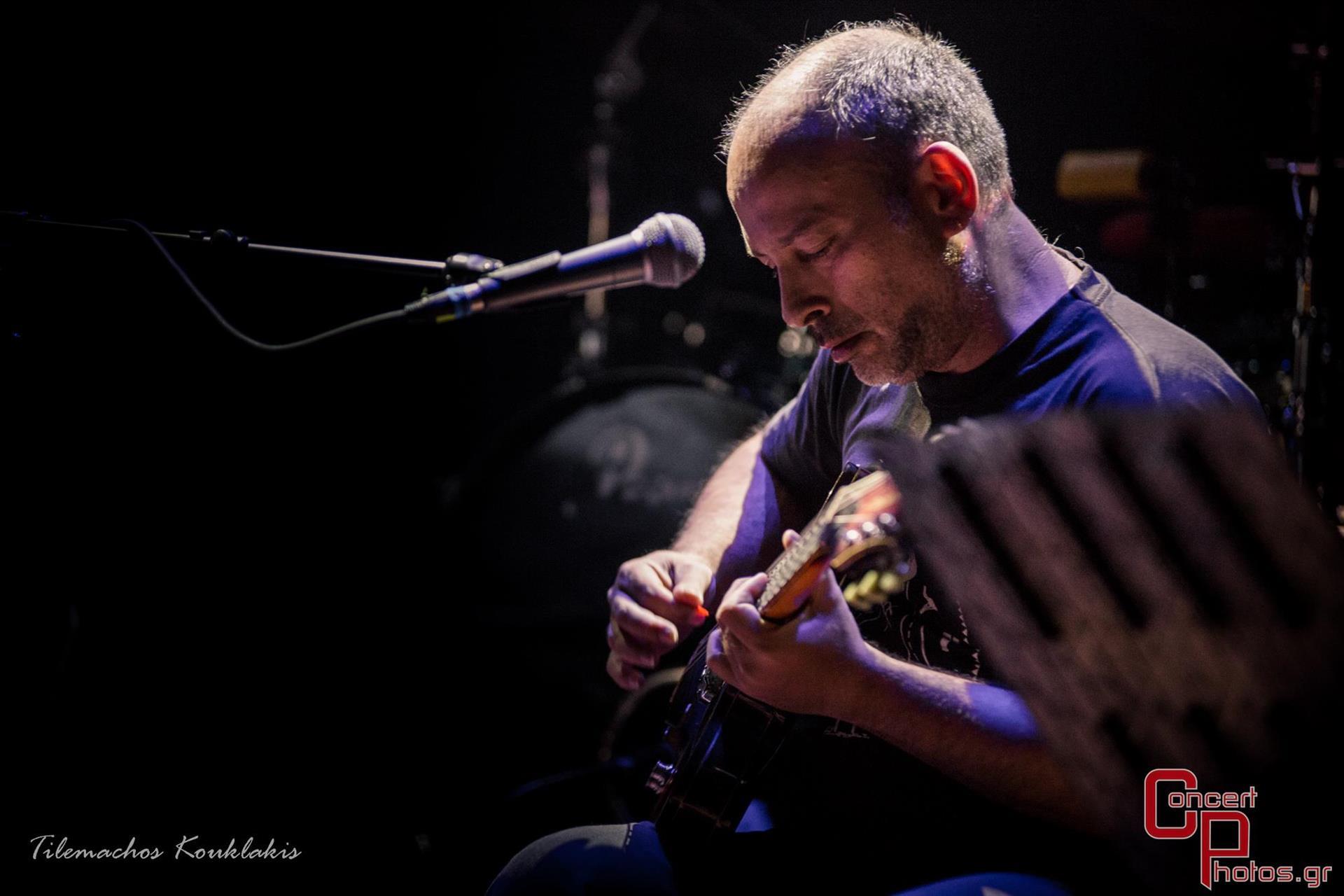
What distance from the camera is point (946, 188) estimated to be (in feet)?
5.51

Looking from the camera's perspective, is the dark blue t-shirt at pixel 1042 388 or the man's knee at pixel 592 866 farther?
the man's knee at pixel 592 866

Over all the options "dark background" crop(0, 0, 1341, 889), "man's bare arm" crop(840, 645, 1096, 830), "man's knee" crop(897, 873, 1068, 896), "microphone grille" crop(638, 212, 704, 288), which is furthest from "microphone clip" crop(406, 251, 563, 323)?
"man's knee" crop(897, 873, 1068, 896)

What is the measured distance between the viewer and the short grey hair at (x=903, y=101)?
5.52 ft

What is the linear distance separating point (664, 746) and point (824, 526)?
76 cm

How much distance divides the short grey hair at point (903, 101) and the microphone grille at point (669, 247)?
0.31 m

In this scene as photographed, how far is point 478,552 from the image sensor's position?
141 inches

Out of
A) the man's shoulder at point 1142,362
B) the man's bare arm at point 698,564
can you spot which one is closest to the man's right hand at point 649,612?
the man's bare arm at point 698,564

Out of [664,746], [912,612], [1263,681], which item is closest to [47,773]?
[664,746]

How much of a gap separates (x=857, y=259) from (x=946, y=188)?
0.66 feet

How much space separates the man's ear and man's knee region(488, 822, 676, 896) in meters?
1.27

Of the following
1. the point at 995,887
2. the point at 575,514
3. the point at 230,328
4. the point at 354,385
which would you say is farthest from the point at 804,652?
the point at 354,385

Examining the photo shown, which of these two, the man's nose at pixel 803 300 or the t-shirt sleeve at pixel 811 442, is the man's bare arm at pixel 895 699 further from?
the t-shirt sleeve at pixel 811 442

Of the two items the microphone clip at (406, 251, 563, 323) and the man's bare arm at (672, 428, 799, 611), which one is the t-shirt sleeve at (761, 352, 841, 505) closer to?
the man's bare arm at (672, 428, 799, 611)

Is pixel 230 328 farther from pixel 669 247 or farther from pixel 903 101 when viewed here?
pixel 903 101
